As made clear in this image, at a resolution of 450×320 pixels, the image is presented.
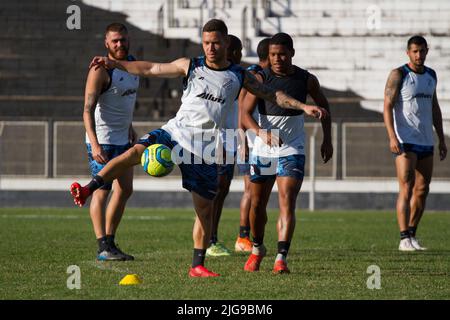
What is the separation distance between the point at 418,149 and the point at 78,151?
11719 mm

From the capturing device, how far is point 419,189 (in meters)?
13.0

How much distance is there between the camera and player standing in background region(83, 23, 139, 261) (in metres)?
10.6

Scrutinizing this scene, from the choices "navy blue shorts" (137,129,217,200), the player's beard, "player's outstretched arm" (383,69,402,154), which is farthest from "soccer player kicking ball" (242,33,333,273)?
"player's outstretched arm" (383,69,402,154)

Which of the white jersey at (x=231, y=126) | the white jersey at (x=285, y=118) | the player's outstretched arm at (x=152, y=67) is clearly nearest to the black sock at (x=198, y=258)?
the white jersey at (x=285, y=118)

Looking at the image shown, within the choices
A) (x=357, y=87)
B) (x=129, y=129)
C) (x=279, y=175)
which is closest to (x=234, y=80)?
(x=279, y=175)

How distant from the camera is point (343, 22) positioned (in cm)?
3025

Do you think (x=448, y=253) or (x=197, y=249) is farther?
(x=448, y=253)

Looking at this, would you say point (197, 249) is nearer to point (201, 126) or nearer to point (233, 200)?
point (201, 126)

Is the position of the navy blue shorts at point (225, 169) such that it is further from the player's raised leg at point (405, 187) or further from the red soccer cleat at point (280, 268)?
the red soccer cleat at point (280, 268)

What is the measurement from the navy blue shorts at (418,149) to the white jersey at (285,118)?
9.54ft

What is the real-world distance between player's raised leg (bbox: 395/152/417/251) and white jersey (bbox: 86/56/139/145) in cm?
352

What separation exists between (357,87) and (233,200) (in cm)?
713

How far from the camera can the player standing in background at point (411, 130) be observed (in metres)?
12.7

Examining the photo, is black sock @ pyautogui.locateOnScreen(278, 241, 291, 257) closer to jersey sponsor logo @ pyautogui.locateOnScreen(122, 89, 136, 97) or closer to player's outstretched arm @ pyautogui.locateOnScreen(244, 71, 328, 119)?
player's outstretched arm @ pyautogui.locateOnScreen(244, 71, 328, 119)
